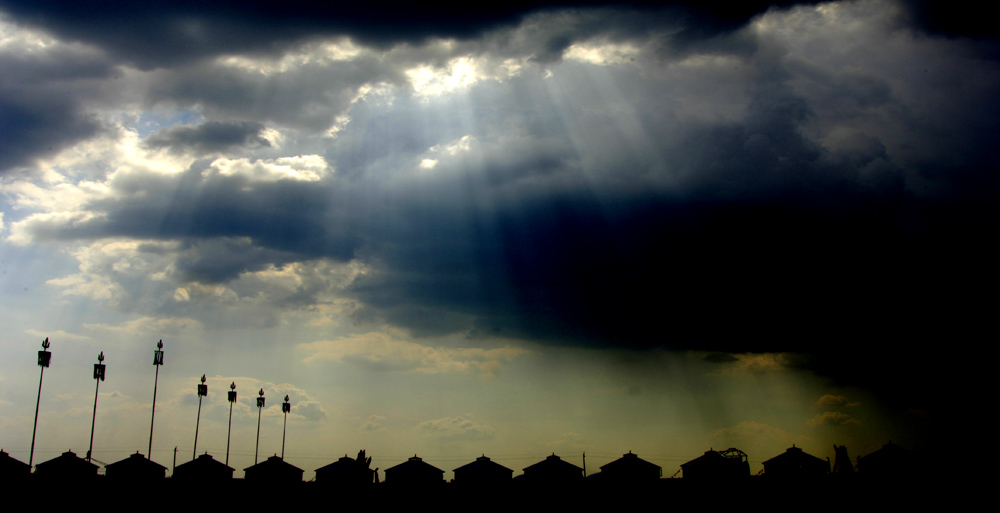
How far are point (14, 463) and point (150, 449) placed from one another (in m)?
13.1

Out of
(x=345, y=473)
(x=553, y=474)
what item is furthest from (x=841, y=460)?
(x=345, y=473)

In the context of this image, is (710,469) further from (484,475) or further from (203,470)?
(203,470)

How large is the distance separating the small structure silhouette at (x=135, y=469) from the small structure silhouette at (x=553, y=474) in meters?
38.4

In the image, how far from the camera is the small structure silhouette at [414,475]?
69812 millimetres

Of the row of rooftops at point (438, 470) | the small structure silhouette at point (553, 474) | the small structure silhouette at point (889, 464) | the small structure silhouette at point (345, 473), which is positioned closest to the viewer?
the small structure silhouette at point (889, 464)

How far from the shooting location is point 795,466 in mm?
67375

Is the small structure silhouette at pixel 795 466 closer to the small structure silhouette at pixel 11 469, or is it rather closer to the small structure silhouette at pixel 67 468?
the small structure silhouette at pixel 67 468

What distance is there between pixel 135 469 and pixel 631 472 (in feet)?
168

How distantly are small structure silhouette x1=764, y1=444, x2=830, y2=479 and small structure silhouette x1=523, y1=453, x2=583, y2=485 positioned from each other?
19.6 meters

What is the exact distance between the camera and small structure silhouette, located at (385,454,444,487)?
6981 cm

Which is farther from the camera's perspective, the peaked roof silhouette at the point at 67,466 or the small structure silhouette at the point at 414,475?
the small structure silhouette at the point at 414,475

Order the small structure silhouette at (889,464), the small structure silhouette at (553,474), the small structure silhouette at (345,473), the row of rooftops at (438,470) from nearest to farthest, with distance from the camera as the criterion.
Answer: the small structure silhouette at (889,464) → the row of rooftops at (438,470) → the small structure silhouette at (553,474) → the small structure silhouette at (345,473)

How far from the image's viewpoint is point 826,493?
65750 millimetres

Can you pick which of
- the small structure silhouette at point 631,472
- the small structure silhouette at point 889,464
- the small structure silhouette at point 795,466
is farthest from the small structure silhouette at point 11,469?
the small structure silhouette at point 889,464
